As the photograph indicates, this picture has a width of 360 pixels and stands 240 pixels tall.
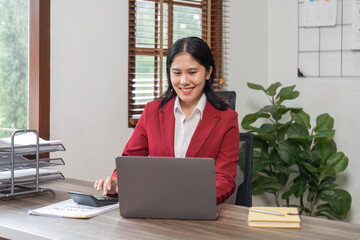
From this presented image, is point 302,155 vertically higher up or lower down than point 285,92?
lower down

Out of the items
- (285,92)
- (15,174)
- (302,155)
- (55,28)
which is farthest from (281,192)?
(15,174)

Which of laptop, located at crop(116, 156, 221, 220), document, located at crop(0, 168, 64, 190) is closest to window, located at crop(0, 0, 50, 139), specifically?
document, located at crop(0, 168, 64, 190)

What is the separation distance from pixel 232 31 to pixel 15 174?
2.30 m

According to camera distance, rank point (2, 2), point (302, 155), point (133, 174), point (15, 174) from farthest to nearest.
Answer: point (302, 155) → point (2, 2) → point (15, 174) → point (133, 174)

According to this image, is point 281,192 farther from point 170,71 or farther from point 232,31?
point 170,71

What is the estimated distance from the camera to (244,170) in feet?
8.21

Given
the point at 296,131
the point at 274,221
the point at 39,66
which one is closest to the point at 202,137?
the point at 274,221

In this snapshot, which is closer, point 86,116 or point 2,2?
point 2,2

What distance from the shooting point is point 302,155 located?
11.7 ft

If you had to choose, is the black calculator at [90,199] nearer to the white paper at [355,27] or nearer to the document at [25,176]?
the document at [25,176]

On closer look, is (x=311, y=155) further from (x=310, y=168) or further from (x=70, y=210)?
(x=70, y=210)

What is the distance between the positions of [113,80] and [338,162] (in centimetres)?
161

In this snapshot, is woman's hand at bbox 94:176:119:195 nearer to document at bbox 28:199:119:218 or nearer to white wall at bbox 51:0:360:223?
document at bbox 28:199:119:218

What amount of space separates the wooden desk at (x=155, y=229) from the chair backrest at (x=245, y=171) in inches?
26.2
